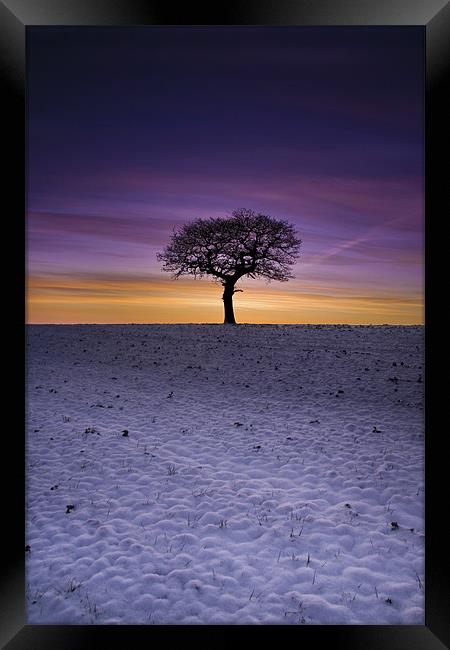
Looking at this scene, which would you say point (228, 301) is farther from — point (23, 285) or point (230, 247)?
point (23, 285)

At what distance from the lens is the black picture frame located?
3727 millimetres

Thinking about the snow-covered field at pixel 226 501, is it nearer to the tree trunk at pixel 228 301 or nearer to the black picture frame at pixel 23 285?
the black picture frame at pixel 23 285

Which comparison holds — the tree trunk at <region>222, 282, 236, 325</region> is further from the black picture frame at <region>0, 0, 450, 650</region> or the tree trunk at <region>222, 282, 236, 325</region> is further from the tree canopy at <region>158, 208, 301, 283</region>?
the black picture frame at <region>0, 0, 450, 650</region>

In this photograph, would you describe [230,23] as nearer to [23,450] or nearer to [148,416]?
[23,450]

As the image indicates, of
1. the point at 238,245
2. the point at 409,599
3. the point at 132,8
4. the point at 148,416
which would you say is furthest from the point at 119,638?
the point at 238,245

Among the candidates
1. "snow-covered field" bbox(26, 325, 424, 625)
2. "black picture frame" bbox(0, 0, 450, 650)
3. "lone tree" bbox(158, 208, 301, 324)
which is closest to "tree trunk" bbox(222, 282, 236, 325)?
"lone tree" bbox(158, 208, 301, 324)

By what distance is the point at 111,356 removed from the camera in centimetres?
1911

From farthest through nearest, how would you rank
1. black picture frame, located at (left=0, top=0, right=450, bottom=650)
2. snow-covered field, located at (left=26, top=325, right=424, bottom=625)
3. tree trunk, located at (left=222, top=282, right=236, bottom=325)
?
tree trunk, located at (left=222, top=282, right=236, bottom=325)
snow-covered field, located at (left=26, top=325, right=424, bottom=625)
black picture frame, located at (left=0, top=0, right=450, bottom=650)

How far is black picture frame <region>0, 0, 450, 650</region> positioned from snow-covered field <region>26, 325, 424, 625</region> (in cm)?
55

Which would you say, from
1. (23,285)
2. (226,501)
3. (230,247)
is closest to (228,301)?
(230,247)

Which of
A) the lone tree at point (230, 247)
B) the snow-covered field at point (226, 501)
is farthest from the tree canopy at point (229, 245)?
the snow-covered field at point (226, 501)

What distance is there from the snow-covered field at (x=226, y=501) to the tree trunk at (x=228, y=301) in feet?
63.3

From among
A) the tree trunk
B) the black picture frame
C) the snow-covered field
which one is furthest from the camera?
the tree trunk

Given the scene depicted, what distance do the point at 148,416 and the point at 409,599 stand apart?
7.50 m
